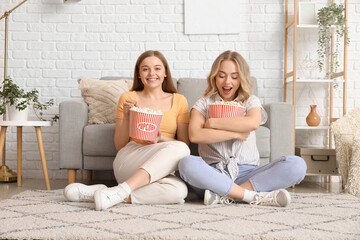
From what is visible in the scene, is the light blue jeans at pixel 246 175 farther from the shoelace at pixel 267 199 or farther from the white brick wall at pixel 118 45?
the white brick wall at pixel 118 45

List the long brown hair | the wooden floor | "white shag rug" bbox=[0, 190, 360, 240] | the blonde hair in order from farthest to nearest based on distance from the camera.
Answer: the wooden floor → the long brown hair → the blonde hair → "white shag rug" bbox=[0, 190, 360, 240]

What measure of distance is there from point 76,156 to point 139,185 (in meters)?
1.04

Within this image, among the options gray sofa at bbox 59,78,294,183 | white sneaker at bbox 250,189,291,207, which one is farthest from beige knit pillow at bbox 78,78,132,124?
white sneaker at bbox 250,189,291,207

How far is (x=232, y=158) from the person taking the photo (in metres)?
2.31

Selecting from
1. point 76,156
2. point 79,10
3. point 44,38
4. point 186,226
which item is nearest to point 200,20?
point 79,10

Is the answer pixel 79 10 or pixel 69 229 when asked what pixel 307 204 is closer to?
pixel 69 229

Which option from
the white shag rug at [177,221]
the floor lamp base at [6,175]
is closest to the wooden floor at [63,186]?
the floor lamp base at [6,175]

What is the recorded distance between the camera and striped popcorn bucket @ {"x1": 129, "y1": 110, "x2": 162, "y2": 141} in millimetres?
→ 2117

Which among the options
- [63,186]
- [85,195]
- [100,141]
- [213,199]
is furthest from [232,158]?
[63,186]

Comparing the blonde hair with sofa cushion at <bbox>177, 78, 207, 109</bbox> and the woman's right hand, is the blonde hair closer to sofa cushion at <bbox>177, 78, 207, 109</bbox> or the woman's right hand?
the woman's right hand

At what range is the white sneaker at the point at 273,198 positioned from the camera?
6.96 feet

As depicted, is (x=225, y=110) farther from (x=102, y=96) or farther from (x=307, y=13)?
(x=307, y=13)

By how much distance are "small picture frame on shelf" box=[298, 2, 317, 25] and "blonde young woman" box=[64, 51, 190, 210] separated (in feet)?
5.13

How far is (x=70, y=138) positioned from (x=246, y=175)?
1.30 m
